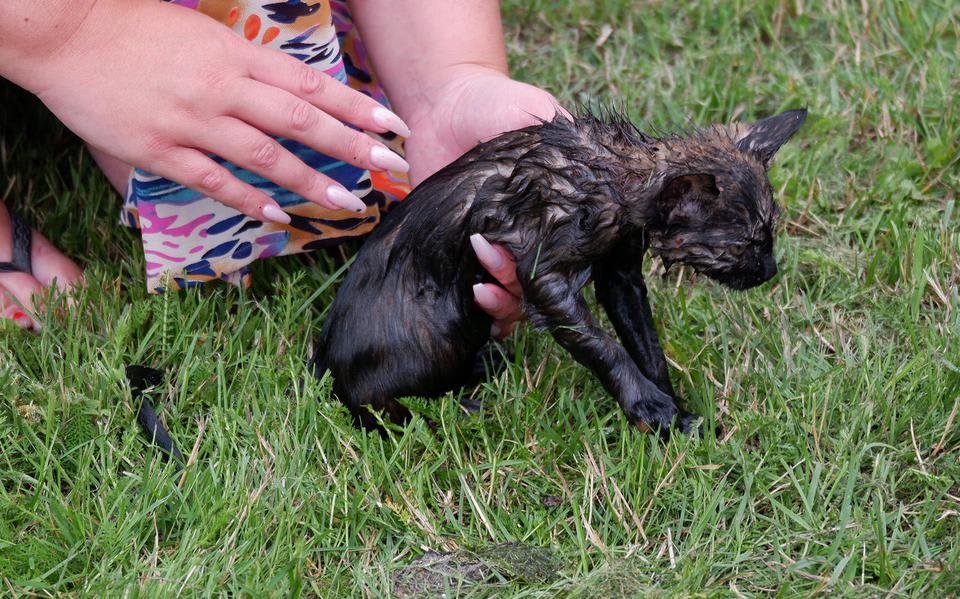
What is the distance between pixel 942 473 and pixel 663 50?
3.18 meters

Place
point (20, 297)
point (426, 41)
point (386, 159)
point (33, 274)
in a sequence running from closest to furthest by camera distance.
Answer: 1. point (386, 159)
2. point (20, 297)
3. point (33, 274)
4. point (426, 41)

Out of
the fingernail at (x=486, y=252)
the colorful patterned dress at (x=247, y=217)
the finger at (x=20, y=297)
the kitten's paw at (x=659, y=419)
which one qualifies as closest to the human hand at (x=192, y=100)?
the colorful patterned dress at (x=247, y=217)

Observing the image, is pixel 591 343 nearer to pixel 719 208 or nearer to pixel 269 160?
pixel 719 208

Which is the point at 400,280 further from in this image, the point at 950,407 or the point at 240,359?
the point at 950,407

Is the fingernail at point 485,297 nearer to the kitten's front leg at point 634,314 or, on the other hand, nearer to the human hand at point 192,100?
the kitten's front leg at point 634,314

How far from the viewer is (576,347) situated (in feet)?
11.1

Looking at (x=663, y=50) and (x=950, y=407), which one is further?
(x=663, y=50)

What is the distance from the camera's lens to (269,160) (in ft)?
11.7

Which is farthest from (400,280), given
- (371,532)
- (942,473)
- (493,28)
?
(942,473)

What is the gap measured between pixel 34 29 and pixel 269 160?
0.86 m

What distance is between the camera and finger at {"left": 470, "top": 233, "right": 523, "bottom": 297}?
3.38m

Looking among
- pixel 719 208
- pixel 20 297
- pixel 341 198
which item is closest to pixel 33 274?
pixel 20 297

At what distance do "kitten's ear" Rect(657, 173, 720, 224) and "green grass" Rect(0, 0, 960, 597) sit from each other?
697 millimetres

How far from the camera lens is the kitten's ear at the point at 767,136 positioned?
11.3ft
